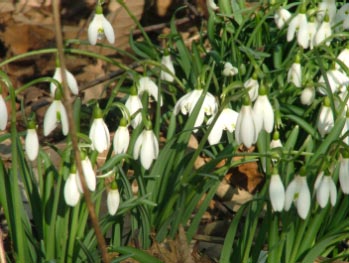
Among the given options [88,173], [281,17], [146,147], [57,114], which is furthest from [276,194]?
[281,17]

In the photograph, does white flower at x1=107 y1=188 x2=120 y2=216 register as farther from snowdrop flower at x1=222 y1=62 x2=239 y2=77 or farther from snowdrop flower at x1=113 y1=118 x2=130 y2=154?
snowdrop flower at x1=222 y1=62 x2=239 y2=77

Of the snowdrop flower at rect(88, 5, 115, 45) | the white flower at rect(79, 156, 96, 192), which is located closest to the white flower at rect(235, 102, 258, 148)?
the white flower at rect(79, 156, 96, 192)

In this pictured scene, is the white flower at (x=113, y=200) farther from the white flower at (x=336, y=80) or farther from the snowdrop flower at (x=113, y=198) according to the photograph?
the white flower at (x=336, y=80)

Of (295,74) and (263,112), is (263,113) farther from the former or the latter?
(295,74)

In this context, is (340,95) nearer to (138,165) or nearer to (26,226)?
(138,165)

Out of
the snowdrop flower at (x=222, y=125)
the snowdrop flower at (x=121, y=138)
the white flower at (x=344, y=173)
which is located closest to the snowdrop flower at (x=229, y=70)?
the snowdrop flower at (x=222, y=125)

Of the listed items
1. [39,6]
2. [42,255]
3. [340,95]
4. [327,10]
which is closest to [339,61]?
[340,95]
